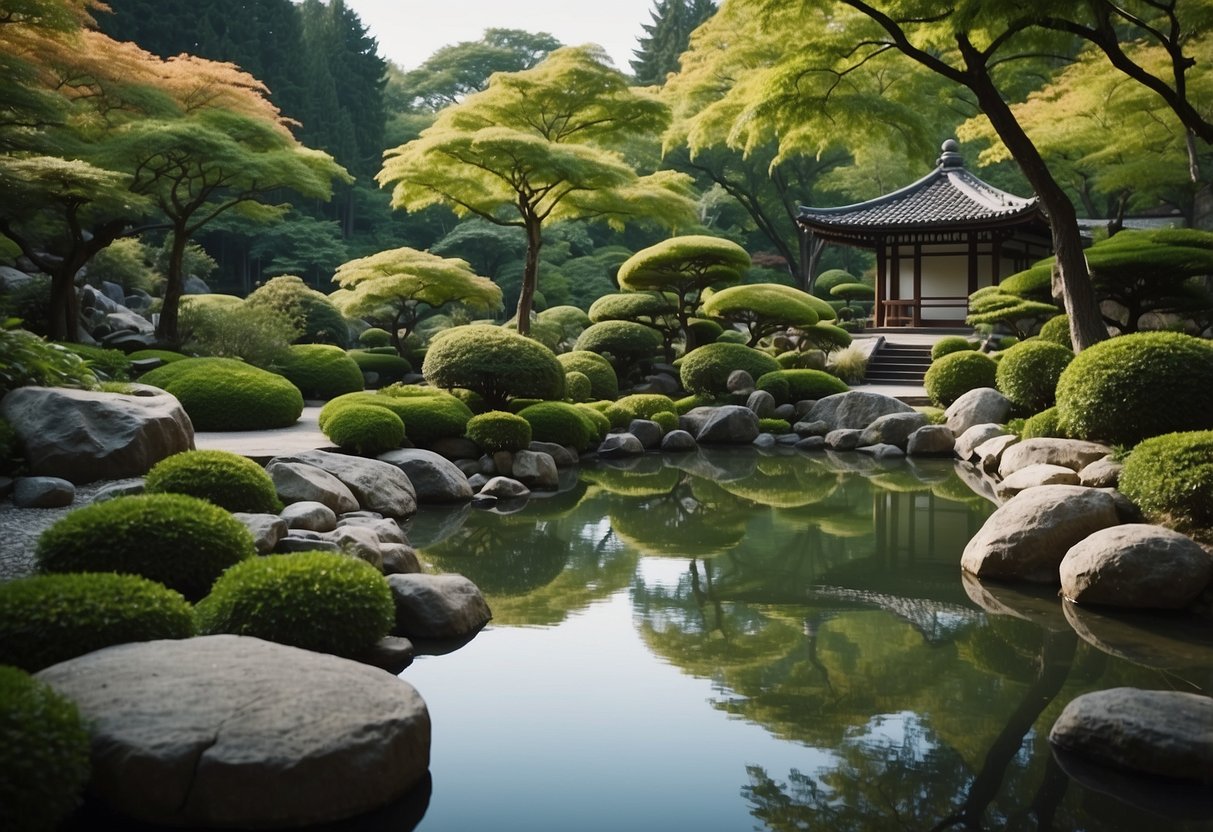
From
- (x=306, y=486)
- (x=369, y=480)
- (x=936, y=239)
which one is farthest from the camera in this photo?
(x=936, y=239)

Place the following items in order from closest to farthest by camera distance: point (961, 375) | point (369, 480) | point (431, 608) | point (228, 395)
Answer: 1. point (431, 608)
2. point (369, 480)
3. point (228, 395)
4. point (961, 375)

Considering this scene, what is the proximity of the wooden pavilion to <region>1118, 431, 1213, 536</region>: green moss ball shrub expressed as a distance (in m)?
16.8

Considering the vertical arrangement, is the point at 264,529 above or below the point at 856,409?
above

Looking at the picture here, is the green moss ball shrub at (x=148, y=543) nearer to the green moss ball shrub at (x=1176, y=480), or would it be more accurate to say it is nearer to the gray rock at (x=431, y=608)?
the gray rock at (x=431, y=608)

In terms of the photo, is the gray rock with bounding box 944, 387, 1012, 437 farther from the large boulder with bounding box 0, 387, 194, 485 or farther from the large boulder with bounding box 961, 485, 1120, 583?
the large boulder with bounding box 0, 387, 194, 485

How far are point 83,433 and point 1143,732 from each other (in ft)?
23.5

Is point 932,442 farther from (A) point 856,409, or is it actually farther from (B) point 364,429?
(B) point 364,429

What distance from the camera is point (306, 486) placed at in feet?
26.8

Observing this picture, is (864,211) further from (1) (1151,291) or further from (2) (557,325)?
(1) (1151,291)

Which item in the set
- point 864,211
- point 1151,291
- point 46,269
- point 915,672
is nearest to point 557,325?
point 864,211

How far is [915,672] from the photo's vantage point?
5.41m

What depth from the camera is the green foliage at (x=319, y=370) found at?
53.9ft

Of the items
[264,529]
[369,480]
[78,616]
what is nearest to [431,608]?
[264,529]

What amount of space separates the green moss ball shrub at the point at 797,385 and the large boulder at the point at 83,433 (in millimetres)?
11786
